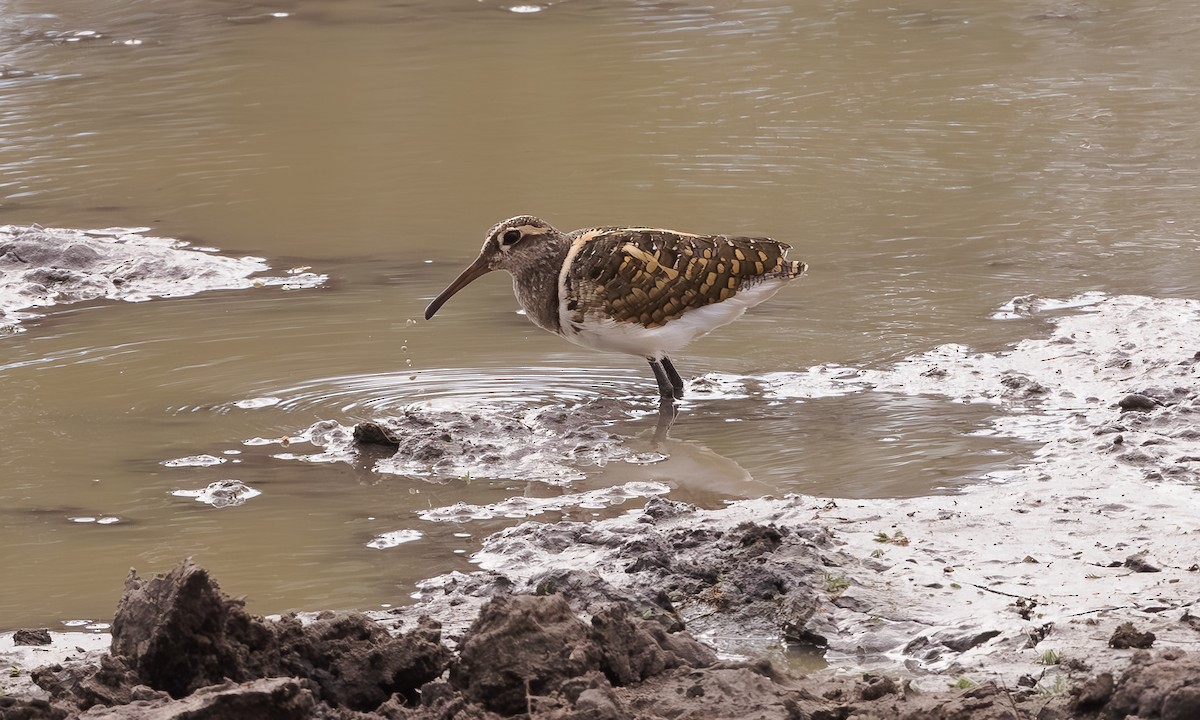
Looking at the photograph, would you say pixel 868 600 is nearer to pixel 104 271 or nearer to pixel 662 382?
pixel 662 382

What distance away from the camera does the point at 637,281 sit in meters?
8.36

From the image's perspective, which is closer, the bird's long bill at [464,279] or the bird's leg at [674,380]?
the bird's leg at [674,380]

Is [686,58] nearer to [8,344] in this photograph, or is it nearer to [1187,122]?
[1187,122]

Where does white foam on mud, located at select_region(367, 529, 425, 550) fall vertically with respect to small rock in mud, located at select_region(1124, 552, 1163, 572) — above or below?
below

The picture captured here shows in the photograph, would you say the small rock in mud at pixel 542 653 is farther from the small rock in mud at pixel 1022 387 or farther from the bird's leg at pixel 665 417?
the small rock in mud at pixel 1022 387

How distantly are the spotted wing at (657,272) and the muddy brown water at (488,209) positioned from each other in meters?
0.58

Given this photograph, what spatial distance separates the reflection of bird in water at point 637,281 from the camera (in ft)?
27.5

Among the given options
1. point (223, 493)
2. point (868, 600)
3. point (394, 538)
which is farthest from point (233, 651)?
point (223, 493)

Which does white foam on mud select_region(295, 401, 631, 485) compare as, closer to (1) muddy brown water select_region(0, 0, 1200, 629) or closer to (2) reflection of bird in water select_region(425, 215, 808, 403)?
(1) muddy brown water select_region(0, 0, 1200, 629)

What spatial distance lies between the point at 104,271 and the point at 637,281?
481 centimetres

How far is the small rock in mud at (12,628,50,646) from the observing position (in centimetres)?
575

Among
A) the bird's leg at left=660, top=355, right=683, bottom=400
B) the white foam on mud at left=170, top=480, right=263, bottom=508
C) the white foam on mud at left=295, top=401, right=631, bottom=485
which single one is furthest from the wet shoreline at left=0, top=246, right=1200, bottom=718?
the bird's leg at left=660, top=355, right=683, bottom=400

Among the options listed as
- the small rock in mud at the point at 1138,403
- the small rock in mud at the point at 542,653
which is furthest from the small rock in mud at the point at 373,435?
the small rock in mud at the point at 1138,403

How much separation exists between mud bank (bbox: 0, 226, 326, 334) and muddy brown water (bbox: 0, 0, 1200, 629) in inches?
12.9
